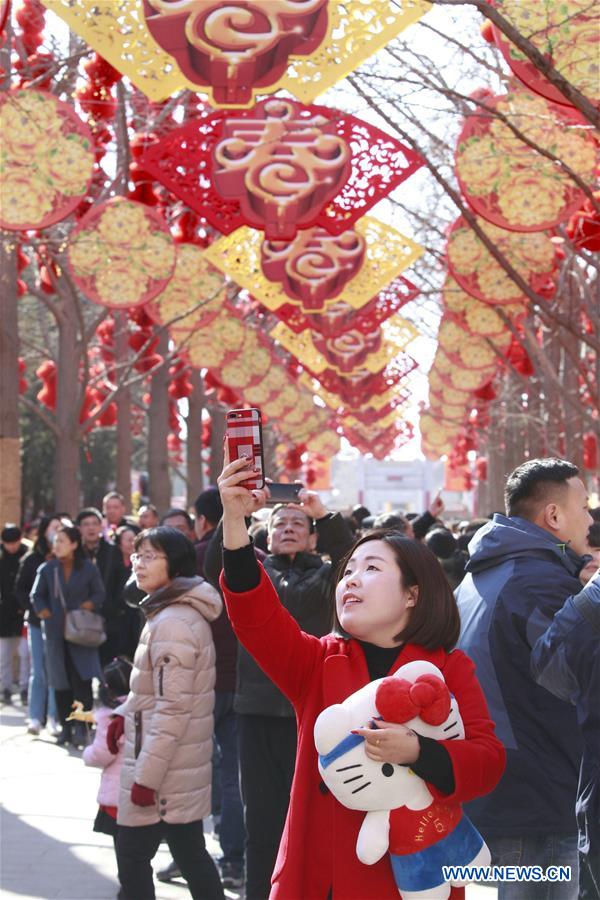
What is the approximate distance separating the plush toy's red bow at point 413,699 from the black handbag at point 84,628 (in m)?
8.33

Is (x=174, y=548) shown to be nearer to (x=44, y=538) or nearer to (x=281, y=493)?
(x=281, y=493)

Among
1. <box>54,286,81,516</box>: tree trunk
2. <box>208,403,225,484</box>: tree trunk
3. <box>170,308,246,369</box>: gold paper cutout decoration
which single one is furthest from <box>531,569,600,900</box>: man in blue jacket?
<box>208,403,225,484</box>: tree trunk

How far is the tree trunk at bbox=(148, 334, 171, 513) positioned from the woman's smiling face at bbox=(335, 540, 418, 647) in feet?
65.2

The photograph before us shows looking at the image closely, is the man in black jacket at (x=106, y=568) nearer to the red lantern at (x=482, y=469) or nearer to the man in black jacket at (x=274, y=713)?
the man in black jacket at (x=274, y=713)

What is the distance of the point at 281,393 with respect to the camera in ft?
88.3

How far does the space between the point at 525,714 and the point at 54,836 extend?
4682 mm

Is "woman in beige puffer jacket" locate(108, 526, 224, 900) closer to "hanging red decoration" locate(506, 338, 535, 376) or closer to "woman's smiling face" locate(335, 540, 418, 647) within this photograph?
"woman's smiling face" locate(335, 540, 418, 647)

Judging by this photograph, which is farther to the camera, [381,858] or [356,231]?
[356,231]

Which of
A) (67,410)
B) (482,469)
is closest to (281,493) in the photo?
(67,410)

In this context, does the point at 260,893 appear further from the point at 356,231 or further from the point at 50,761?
the point at 356,231

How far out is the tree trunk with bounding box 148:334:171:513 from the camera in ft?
76.7

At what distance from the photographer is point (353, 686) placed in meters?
3.44

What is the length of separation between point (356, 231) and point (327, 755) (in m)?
13.8

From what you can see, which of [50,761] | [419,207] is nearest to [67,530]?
[50,761]
